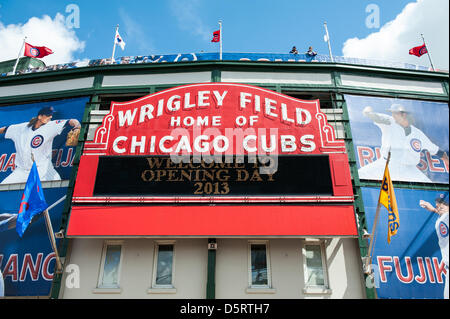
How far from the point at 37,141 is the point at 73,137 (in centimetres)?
181

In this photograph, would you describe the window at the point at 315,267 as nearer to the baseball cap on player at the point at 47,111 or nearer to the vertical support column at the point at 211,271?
the vertical support column at the point at 211,271

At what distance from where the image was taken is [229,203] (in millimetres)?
12000

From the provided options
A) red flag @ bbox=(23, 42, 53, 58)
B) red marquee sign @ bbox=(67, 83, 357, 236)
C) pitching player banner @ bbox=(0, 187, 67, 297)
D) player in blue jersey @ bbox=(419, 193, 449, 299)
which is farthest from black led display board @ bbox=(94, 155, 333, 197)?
red flag @ bbox=(23, 42, 53, 58)

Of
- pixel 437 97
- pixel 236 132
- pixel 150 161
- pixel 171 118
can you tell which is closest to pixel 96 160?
pixel 150 161

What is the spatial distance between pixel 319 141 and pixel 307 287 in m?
5.55

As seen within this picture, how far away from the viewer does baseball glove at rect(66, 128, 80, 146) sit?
14.9m

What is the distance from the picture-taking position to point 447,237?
1272 cm

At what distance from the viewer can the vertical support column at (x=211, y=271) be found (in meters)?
11.5

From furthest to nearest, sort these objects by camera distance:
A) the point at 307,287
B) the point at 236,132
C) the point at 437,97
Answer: the point at 437,97
the point at 236,132
the point at 307,287

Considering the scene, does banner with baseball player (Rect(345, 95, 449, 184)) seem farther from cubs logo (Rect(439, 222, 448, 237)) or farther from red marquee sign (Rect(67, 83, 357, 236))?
red marquee sign (Rect(67, 83, 357, 236))

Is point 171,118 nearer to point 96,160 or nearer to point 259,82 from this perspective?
point 96,160

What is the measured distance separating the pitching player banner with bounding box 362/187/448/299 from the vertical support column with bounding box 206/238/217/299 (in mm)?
5777

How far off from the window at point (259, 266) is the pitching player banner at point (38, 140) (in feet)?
27.8

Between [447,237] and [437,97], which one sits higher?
[437,97]
